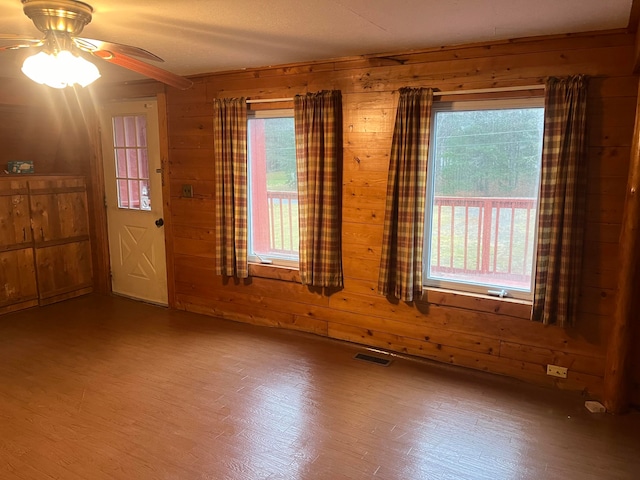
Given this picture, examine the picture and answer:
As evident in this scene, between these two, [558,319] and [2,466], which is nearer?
[2,466]

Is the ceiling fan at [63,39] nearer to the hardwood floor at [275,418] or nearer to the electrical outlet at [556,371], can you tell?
the hardwood floor at [275,418]

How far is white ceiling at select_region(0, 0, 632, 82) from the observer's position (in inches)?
89.8

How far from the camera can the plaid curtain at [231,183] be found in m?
3.94

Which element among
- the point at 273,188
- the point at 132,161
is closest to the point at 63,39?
the point at 273,188

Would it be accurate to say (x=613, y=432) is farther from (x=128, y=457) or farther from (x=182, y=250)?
(x=182, y=250)

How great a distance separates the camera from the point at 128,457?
2.38 m

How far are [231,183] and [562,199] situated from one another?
2.54m

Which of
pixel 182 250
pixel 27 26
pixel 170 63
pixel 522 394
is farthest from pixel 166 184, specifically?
pixel 522 394

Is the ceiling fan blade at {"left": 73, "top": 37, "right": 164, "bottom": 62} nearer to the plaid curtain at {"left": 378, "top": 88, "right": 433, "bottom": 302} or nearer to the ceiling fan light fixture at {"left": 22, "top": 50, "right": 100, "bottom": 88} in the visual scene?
the ceiling fan light fixture at {"left": 22, "top": 50, "right": 100, "bottom": 88}

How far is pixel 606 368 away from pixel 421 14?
7.75 feet

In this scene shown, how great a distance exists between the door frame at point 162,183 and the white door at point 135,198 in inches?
2.1

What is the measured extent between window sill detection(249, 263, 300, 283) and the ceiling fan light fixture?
2.26 m

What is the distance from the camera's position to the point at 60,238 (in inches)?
196

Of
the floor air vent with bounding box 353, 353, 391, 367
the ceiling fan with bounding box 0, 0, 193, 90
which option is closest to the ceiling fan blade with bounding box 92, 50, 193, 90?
the ceiling fan with bounding box 0, 0, 193, 90
